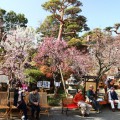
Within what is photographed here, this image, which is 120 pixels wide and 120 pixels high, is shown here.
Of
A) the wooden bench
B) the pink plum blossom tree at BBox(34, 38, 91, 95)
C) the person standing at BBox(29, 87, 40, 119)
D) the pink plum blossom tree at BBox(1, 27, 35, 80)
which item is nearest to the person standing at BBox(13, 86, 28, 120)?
the person standing at BBox(29, 87, 40, 119)

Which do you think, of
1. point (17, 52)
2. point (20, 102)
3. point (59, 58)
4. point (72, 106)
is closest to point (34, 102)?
point (20, 102)

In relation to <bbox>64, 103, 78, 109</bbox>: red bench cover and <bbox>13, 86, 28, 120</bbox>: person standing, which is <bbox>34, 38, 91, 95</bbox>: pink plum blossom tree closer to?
<bbox>64, 103, 78, 109</bbox>: red bench cover

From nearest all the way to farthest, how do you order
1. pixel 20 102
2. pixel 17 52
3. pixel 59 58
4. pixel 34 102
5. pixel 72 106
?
pixel 20 102, pixel 34 102, pixel 72 106, pixel 59 58, pixel 17 52

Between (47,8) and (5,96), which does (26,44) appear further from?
(5,96)

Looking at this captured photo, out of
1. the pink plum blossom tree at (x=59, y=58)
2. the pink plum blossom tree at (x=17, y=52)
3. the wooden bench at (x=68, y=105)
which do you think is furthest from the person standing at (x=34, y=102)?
the pink plum blossom tree at (x=59, y=58)

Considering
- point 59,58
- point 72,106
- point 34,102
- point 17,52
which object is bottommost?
point 72,106

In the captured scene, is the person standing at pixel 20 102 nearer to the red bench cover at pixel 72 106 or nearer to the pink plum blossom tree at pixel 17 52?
the red bench cover at pixel 72 106

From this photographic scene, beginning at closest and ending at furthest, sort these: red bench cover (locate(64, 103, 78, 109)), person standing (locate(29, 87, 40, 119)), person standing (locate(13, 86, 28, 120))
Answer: person standing (locate(13, 86, 28, 120)), person standing (locate(29, 87, 40, 119)), red bench cover (locate(64, 103, 78, 109))

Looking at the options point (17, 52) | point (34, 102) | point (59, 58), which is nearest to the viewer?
point (34, 102)

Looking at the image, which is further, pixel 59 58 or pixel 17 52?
pixel 17 52

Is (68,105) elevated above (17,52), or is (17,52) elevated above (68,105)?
(17,52)

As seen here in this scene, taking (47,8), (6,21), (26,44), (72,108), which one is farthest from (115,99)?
(6,21)

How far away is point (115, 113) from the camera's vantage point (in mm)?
14594

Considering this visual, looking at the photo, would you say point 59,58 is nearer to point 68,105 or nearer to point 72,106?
point 68,105
